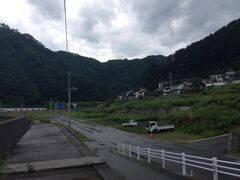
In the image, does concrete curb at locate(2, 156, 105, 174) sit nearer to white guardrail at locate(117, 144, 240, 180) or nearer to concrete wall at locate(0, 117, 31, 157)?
white guardrail at locate(117, 144, 240, 180)

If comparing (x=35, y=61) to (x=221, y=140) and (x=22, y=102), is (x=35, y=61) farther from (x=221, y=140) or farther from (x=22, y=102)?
(x=221, y=140)

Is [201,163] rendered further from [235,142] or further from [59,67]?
[59,67]

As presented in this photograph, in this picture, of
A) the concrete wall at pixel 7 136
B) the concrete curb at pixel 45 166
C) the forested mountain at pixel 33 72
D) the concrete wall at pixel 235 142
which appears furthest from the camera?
the forested mountain at pixel 33 72

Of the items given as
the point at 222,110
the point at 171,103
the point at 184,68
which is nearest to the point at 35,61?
the point at 184,68

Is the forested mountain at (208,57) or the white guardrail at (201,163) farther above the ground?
the forested mountain at (208,57)

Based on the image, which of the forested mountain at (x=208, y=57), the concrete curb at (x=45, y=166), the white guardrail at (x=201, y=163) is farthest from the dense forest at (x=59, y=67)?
the concrete curb at (x=45, y=166)

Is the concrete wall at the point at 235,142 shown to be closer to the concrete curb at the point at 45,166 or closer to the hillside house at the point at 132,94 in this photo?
the concrete curb at the point at 45,166

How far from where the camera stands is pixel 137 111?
98625 millimetres

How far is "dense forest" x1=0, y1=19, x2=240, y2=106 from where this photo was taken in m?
139

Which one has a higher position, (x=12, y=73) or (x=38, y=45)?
(x=38, y=45)

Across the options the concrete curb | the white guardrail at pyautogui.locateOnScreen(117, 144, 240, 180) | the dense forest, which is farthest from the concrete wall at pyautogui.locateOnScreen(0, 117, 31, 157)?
the dense forest

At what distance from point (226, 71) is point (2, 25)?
366 feet

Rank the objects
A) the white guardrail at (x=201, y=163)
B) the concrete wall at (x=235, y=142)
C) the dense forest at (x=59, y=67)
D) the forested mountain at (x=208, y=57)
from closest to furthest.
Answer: the white guardrail at (x=201, y=163), the concrete wall at (x=235, y=142), the forested mountain at (x=208, y=57), the dense forest at (x=59, y=67)

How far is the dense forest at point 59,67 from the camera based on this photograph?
457 ft
